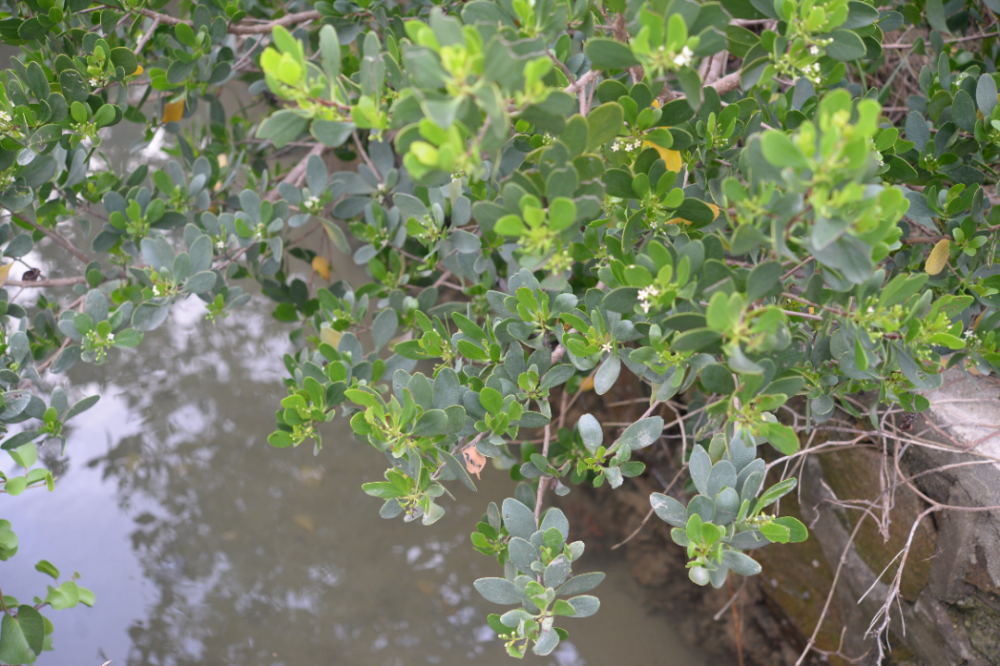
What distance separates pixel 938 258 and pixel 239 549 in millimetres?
2530

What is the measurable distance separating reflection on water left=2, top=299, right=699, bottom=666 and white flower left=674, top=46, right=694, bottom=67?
204 centimetres

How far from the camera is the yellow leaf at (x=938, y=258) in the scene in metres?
1.34

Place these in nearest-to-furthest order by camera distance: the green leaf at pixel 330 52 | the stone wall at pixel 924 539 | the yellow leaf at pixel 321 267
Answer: the green leaf at pixel 330 52 < the stone wall at pixel 924 539 < the yellow leaf at pixel 321 267

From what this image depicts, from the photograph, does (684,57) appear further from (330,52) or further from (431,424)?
(431,424)

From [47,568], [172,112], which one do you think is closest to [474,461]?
[47,568]

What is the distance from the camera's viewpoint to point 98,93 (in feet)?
4.88

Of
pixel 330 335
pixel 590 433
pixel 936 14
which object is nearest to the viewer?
pixel 590 433

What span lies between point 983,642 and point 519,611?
58.3 inches

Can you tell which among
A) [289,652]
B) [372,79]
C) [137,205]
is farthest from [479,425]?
[289,652]

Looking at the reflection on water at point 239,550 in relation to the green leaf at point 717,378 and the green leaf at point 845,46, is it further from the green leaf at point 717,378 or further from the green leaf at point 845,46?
the green leaf at point 845,46

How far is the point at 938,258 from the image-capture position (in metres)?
1.35

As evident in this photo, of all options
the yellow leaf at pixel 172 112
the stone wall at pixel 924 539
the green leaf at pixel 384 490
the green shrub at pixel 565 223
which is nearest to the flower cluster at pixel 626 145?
the green shrub at pixel 565 223

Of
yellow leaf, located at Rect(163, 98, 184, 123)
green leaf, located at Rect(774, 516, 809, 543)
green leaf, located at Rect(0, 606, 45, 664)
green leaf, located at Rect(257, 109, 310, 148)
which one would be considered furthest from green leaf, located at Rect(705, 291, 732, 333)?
yellow leaf, located at Rect(163, 98, 184, 123)

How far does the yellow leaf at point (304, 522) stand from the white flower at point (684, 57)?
225 centimetres
